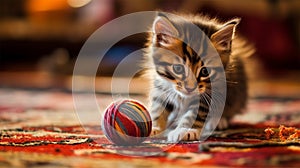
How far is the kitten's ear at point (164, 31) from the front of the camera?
1454mm

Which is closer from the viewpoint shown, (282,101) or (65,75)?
(282,101)

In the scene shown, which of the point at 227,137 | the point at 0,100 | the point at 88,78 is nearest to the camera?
the point at 227,137

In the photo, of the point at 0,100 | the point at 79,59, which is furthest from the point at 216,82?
the point at 79,59

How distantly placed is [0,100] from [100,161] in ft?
5.12

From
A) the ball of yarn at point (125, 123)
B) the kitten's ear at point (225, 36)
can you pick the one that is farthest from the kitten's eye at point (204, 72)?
the ball of yarn at point (125, 123)

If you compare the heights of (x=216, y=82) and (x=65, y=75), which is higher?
(x=65, y=75)

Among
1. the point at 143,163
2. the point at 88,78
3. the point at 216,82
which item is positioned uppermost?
the point at 88,78

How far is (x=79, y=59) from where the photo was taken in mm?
4414

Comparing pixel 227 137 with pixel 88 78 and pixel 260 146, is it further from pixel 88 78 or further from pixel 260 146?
pixel 88 78

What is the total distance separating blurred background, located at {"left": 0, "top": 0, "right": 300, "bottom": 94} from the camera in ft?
13.0

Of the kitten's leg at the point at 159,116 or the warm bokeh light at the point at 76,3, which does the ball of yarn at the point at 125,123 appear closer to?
the kitten's leg at the point at 159,116

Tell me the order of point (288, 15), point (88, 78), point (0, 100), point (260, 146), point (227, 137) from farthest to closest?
point (288, 15) < point (88, 78) < point (0, 100) < point (227, 137) < point (260, 146)

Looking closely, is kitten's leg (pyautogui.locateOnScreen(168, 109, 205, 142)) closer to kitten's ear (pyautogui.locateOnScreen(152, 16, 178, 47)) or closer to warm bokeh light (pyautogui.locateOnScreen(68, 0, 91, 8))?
kitten's ear (pyautogui.locateOnScreen(152, 16, 178, 47))

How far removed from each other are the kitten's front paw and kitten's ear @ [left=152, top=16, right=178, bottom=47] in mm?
263
